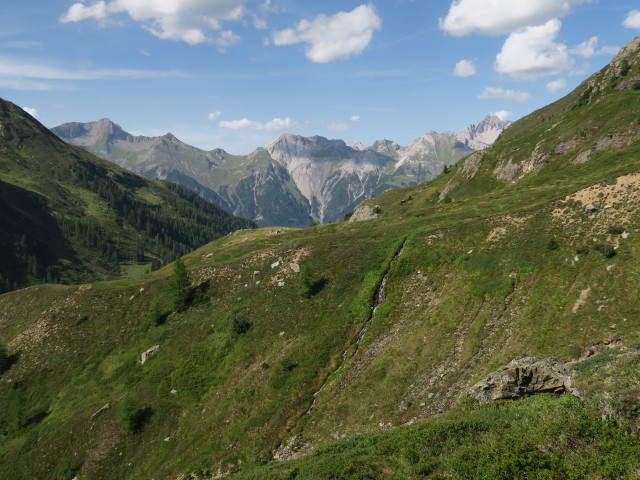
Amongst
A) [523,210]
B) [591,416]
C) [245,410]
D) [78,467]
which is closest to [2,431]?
[78,467]

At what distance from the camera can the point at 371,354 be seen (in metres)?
46.5

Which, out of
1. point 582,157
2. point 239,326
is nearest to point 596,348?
point 239,326

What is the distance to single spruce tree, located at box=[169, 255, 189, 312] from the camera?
67.9 m

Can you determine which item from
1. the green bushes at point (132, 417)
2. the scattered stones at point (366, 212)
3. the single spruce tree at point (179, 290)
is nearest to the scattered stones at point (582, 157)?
the scattered stones at point (366, 212)

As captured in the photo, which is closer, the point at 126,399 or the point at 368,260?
the point at 126,399

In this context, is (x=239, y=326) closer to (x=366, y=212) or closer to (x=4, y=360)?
(x=4, y=360)

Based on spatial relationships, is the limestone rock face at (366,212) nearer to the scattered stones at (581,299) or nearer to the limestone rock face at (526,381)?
the scattered stones at (581,299)

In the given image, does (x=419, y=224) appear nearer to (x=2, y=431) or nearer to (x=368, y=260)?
(x=368, y=260)

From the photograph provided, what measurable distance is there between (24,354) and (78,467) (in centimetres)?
3359

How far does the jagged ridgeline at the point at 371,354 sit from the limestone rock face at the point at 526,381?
0.12 metres

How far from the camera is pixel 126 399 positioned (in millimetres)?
49375

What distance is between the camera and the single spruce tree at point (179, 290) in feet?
223

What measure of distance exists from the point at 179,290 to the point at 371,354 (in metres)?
40.3

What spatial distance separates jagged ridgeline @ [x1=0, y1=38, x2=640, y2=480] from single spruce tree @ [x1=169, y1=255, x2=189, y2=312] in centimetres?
32
